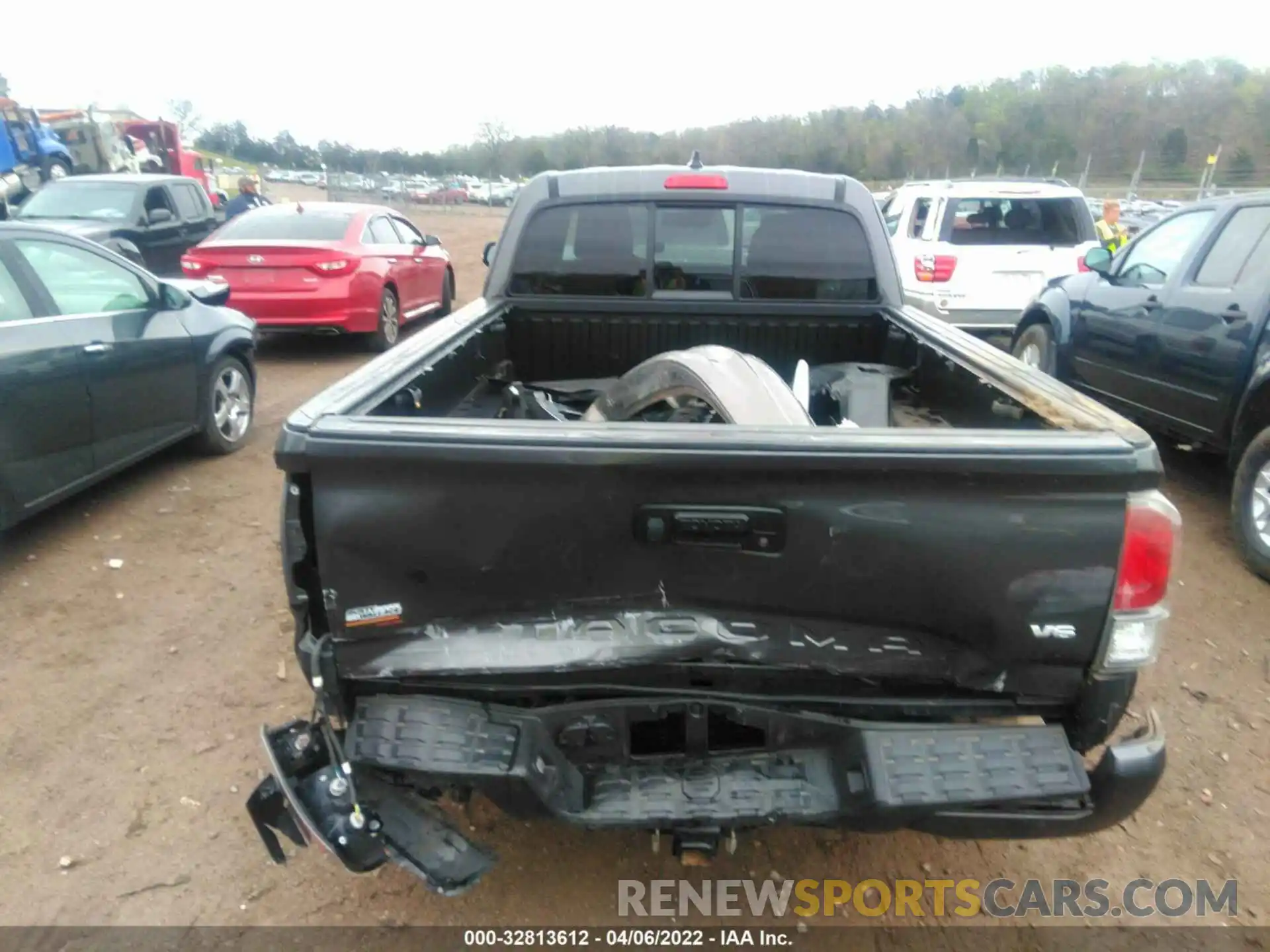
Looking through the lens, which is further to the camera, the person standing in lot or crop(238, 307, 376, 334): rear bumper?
the person standing in lot

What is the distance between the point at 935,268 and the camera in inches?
365

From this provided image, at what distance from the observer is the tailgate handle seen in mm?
2090

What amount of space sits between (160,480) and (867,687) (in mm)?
5381

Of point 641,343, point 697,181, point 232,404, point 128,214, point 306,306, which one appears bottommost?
point 232,404

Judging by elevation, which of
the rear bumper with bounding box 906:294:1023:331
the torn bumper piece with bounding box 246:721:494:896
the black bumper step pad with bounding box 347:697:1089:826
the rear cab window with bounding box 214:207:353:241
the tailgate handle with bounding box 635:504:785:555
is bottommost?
the rear bumper with bounding box 906:294:1023:331

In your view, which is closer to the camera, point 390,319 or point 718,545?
point 718,545

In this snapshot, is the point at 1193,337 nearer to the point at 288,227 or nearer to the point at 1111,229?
the point at 1111,229

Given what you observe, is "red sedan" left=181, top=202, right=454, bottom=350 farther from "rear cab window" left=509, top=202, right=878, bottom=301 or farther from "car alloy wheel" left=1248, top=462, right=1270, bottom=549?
"car alloy wheel" left=1248, top=462, right=1270, bottom=549

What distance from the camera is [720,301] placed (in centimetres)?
442

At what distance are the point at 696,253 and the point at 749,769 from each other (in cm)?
288

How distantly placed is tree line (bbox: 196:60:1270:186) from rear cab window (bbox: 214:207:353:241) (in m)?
16.1

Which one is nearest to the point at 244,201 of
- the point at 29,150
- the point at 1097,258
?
the point at 29,150

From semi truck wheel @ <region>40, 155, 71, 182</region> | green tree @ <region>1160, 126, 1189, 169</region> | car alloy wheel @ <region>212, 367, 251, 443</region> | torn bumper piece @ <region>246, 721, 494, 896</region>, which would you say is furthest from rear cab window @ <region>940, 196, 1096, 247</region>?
green tree @ <region>1160, 126, 1189, 169</region>

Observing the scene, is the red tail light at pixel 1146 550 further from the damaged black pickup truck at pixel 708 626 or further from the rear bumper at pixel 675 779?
the rear bumper at pixel 675 779
